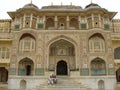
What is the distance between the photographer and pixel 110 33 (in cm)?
2694

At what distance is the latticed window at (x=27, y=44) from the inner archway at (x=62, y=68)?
4.56 meters

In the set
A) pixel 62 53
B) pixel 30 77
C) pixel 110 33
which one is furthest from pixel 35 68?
pixel 110 33

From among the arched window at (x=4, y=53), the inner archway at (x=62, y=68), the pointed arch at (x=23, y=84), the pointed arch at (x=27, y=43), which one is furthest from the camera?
the inner archway at (x=62, y=68)

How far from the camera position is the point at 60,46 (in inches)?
1105

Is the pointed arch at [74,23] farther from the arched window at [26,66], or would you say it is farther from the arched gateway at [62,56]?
the arched window at [26,66]

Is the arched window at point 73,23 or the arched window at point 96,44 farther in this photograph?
the arched window at point 73,23

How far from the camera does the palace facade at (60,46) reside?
25.0 metres

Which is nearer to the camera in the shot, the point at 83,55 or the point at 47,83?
the point at 47,83

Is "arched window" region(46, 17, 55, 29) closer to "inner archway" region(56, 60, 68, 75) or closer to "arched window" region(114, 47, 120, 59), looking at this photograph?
"inner archway" region(56, 60, 68, 75)

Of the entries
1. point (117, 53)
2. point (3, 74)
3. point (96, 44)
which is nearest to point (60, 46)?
point (96, 44)

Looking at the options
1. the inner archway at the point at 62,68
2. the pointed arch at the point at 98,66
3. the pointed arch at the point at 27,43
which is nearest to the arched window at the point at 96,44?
the pointed arch at the point at 98,66

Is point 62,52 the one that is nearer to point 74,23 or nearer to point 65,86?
point 74,23

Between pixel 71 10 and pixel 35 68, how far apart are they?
9273 mm

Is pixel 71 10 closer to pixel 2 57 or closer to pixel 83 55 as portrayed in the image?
pixel 83 55
